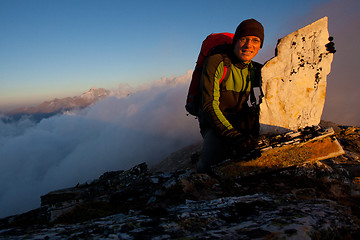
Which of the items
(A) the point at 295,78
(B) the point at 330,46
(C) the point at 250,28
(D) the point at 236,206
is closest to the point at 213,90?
(C) the point at 250,28

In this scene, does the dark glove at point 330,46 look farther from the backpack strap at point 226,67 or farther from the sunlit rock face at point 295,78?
the backpack strap at point 226,67

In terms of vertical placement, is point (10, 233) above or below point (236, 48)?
below

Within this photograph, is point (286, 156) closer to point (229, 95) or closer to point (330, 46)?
point (229, 95)

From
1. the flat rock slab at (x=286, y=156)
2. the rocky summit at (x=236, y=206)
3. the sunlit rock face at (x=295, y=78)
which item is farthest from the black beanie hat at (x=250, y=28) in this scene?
the flat rock slab at (x=286, y=156)

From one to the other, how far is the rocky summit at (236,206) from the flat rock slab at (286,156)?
0.02m

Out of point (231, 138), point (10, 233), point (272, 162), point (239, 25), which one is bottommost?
point (272, 162)

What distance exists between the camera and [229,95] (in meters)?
5.20

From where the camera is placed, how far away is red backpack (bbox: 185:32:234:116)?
5.39 metres

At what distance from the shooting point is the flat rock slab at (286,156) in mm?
4379

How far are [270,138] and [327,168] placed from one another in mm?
1313

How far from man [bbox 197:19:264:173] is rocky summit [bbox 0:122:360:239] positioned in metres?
0.62

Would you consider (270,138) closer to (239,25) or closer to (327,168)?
(327,168)

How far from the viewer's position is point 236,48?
4805 millimetres

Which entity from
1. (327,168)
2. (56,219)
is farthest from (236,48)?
(56,219)
